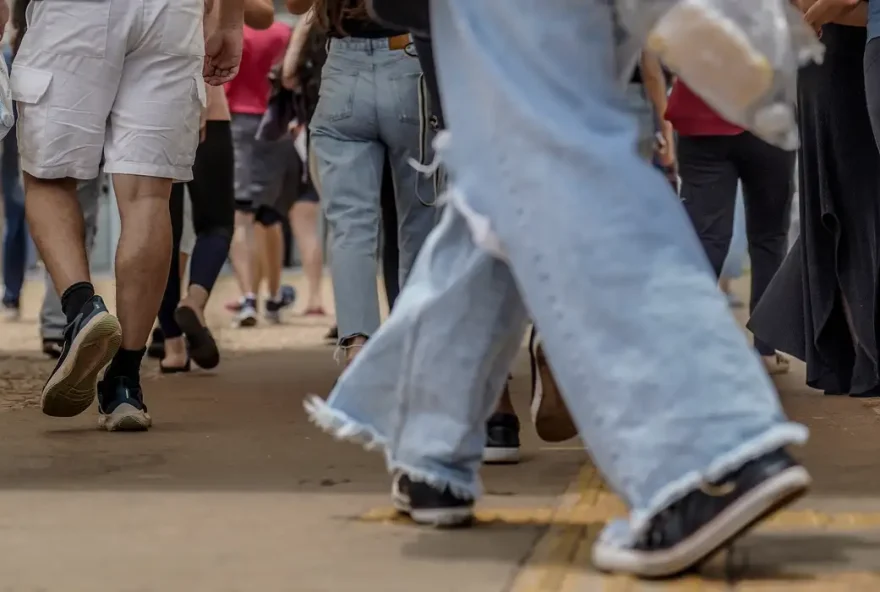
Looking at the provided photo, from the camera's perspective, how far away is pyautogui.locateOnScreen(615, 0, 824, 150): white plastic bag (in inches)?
80.1

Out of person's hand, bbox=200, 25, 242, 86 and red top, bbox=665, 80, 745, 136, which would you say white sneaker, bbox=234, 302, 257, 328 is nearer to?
red top, bbox=665, 80, 745, 136

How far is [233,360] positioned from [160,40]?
2433 millimetres

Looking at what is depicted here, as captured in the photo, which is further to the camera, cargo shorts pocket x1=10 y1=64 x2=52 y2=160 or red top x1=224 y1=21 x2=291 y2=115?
red top x1=224 y1=21 x2=291 y2=115

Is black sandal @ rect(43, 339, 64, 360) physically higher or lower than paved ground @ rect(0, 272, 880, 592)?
lower

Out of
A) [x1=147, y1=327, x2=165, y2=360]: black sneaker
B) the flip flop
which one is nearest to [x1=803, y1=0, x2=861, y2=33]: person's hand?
the flip flop

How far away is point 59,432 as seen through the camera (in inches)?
146

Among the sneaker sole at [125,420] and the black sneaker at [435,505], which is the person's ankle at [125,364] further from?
the black sneaker at [435,505]

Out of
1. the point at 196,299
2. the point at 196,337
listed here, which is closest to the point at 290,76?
the point at 196,299

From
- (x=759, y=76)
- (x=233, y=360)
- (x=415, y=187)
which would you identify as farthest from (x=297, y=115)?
(x=759, y=76)

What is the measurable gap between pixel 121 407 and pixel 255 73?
12.8ft

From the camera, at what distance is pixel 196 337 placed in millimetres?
5230

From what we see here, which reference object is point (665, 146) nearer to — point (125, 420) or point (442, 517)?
point (125, 420)

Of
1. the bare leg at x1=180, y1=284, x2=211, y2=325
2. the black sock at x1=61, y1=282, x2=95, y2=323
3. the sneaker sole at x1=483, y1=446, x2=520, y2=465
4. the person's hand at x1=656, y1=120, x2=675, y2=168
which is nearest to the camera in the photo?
the sneaker sole at x1=483, y1=446, x2=520, y2=465

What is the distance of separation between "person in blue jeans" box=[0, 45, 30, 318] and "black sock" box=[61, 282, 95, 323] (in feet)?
16.7
